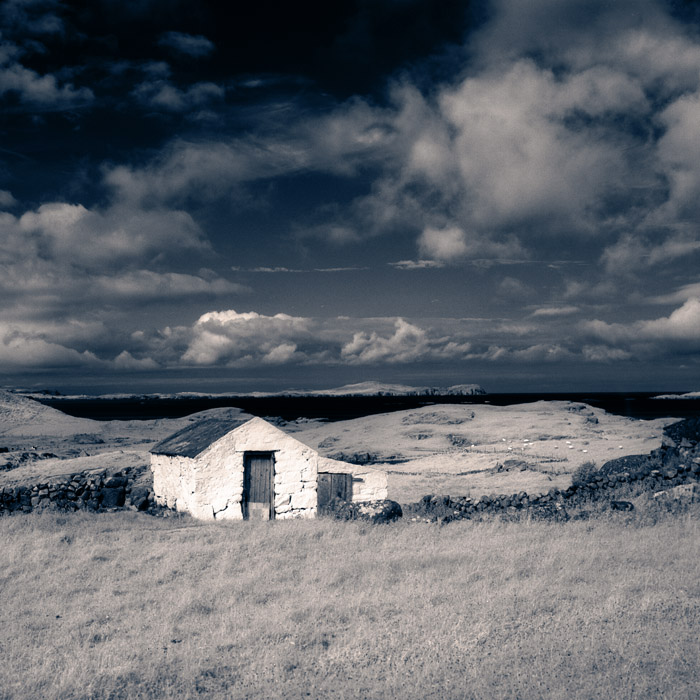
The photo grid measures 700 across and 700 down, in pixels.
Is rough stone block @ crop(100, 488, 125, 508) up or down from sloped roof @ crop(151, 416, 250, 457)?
down

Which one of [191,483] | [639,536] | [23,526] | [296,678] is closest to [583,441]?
[639,536]

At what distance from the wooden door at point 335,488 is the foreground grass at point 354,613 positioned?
10.1ft

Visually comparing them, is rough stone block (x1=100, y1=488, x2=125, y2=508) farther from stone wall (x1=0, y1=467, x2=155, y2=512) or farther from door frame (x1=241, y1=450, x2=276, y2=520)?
door frame (x1=241, y1=450, x2=276, y2=520)

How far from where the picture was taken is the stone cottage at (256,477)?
61.9ft

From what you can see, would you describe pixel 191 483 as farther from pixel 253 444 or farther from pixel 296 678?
pixel 296 678

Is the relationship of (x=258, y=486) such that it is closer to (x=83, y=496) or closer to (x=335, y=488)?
(x=335, y=488)

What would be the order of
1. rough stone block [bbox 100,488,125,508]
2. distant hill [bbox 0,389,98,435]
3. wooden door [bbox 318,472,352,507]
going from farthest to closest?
distant hill [bbox 0,389,98,435] < rough stone block [bbox 100,488,125,508] < wooden door [bbox 318,472,352,507]

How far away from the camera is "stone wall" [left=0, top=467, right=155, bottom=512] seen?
71.1 feet

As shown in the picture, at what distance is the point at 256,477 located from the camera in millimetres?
19406

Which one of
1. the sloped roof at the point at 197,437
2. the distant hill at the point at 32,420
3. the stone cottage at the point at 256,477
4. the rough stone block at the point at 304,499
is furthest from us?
the distant hill at the point at 32,420

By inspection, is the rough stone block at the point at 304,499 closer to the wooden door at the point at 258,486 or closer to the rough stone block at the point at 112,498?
the wooden door at the point at 258,486

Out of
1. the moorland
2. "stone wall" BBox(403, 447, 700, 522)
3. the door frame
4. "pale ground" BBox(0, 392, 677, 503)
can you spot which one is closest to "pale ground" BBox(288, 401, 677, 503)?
"pale ground" BBox(0, 392, 677, 503)

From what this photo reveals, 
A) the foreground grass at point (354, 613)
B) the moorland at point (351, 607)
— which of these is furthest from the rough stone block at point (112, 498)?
the foreground grass at point (354, 613)

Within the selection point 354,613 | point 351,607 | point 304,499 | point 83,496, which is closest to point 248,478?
point 304,499
